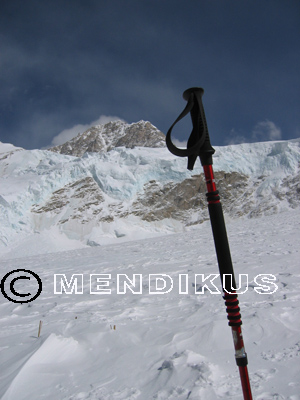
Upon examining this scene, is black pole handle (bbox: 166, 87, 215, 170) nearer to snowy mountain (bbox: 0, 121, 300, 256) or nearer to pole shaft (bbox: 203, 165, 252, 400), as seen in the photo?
pole shaft (bbox: 203, 165, 252, 400)

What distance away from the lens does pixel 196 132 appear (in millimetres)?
1932

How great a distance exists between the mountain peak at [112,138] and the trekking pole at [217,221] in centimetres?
11549

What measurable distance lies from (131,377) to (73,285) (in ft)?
16.5

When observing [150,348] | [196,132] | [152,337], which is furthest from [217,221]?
[152,337]

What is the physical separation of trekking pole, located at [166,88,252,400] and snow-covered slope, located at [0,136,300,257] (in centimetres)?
4350

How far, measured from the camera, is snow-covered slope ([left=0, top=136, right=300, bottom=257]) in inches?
1897

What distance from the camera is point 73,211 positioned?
52312 mm

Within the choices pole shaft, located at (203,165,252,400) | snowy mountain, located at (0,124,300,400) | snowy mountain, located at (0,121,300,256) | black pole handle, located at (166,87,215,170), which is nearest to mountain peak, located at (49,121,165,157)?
snowy mountain, located at (0,121,300,256)

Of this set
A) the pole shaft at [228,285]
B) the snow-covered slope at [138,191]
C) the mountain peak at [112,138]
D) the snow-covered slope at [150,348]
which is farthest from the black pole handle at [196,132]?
the mountain peak at [112,138]

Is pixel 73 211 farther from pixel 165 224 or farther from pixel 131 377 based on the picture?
pixel 131 377

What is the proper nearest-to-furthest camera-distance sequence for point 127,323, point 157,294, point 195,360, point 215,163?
point 195,360 < point 127,323 < point 157,294 < point 215,163

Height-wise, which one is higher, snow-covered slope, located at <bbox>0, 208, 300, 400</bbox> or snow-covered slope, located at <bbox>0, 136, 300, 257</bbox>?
snow-covered slope, located at <bbox>0, 136, 300, 257</bbox>

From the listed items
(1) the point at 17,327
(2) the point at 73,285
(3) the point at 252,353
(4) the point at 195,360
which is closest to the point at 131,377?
(4) the point at 195,360

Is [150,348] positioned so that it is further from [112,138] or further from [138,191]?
[112,138]
